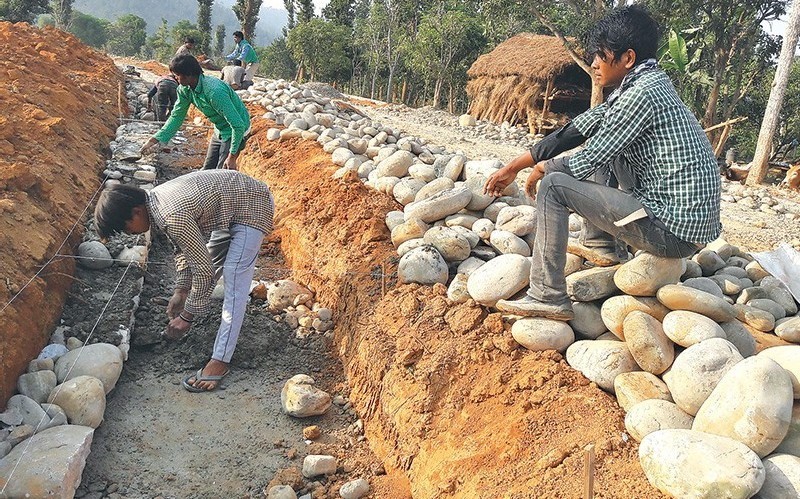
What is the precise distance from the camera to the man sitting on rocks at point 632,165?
272cm

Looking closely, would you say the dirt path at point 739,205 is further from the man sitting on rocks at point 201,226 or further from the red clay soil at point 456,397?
the man sitting on rocks at point 201,226

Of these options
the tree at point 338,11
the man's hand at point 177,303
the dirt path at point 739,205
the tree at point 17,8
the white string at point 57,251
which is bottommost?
the man's hand at point 177,303

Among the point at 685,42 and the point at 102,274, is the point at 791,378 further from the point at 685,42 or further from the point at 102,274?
the point at 685,42

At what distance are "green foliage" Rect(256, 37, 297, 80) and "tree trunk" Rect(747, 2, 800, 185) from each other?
27.5 m

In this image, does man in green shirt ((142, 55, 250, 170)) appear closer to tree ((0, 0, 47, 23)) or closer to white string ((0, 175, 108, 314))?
white string ((0, 175, 108, 314))

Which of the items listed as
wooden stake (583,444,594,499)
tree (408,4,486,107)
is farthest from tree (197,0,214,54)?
wooden stake (583,444,594,499)

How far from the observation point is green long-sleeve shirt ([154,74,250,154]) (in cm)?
506

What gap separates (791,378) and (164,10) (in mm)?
195420

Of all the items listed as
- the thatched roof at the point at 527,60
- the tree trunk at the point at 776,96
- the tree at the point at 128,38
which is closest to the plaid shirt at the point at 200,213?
the tree trunk at the point at 776,96

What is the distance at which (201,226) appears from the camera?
3686 mm

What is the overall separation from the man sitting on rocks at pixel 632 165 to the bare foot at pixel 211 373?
2053 mm

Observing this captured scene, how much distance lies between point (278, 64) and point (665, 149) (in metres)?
34.5

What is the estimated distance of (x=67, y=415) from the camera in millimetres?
3037

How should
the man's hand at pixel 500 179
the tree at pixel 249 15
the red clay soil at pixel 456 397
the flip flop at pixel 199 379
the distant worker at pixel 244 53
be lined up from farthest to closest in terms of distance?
the tree at pixel 249 15 → the distant worker at pixel 244 53 → the flip flop at pixel 199 379 → the man's hand at pixel 500 179 → the red clay soil at pixel 456 397
